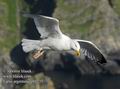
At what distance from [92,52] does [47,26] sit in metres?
2.97

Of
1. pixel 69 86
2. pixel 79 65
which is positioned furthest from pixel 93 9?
pixel 69 86

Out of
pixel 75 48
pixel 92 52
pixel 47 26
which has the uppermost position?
pixel 47 26

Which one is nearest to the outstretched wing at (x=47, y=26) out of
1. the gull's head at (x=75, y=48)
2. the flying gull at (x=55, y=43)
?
the flying gull at (x=55, y=43)

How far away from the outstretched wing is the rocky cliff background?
105 m

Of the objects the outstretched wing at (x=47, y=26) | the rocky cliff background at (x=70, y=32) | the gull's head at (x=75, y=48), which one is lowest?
the rocky cliff background at (x=70, y=32)

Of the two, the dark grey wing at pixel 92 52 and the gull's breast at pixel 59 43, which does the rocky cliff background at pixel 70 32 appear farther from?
the gull's breast at pixel 59 43

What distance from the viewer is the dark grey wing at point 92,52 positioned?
1313 inches

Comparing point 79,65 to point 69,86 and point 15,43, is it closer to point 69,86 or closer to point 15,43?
point 15,43

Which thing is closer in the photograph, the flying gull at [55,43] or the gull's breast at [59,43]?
the flying gull at [55,43]

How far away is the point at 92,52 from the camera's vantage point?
3388cm

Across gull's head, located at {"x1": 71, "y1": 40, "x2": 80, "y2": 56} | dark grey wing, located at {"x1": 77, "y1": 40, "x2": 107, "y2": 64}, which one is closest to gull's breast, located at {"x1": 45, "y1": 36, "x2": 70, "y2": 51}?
gull's head, located at {"x1": 71, "y1": 40, "x2": 80, "y2": 56}

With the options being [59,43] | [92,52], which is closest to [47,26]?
[59,43]

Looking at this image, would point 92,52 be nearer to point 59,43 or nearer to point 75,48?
→ point 75,48

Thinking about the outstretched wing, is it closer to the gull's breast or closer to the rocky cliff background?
the gull's breast
